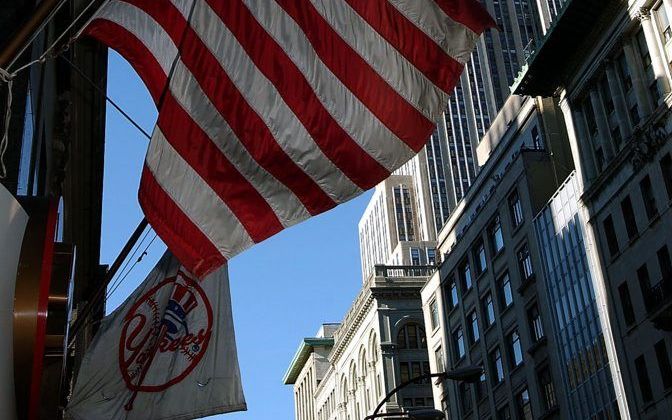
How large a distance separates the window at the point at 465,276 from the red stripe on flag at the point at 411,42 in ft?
180

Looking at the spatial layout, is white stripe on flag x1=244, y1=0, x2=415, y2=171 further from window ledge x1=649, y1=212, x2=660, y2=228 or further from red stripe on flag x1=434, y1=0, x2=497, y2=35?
window ledge x1=649, y1=212, x2=660, y2=228

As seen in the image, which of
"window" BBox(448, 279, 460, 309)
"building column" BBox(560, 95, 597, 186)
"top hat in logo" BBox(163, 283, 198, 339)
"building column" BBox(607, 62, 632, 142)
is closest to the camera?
"top hat in logo" BBox(163, 283, 198, 339)

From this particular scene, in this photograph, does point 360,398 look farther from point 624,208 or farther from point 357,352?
point 624,208

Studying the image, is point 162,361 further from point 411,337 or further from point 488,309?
point 411,337

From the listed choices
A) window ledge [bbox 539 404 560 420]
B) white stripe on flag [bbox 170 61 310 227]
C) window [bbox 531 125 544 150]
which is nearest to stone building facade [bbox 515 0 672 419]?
window ledge [bbox 539 404 560 420]

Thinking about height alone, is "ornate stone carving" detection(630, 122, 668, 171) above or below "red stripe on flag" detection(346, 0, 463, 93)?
above

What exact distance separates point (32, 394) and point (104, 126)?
1716 cm

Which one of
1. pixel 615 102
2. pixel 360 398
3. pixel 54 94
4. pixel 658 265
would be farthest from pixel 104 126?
pixel 360 398

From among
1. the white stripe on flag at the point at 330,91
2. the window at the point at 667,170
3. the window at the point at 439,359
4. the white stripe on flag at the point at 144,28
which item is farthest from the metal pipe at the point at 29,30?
the window at the point at 439,359

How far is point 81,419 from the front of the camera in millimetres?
9203

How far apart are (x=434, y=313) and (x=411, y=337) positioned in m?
13.2

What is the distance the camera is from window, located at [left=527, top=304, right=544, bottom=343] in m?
52.6

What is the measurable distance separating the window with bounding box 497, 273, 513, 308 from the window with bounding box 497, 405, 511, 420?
6.06 metres

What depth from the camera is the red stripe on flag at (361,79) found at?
8.98 metres
